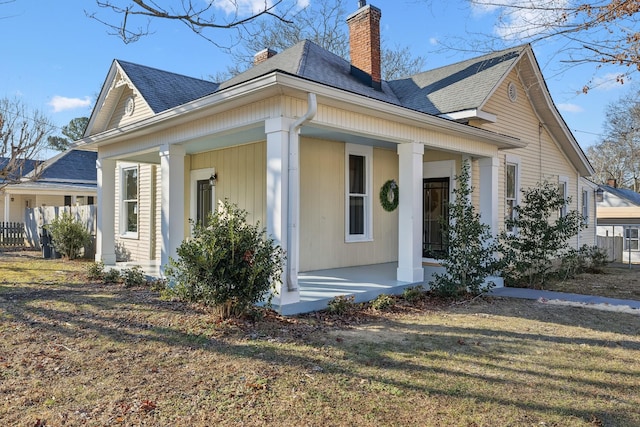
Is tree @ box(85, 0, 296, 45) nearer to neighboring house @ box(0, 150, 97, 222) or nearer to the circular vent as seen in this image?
the circular vent

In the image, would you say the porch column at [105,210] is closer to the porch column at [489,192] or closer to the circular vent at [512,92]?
the porch column at [489,192]

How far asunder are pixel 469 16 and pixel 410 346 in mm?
4703

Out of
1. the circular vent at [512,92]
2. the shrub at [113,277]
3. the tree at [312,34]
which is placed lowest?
the shrub at [113,277]

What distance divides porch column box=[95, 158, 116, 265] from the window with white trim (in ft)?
30.5

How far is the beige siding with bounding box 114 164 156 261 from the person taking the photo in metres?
10.8

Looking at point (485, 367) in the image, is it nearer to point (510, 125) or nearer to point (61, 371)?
point (61, 371)

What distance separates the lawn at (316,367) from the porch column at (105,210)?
13.0 feet

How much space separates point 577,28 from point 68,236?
1198 centimetres

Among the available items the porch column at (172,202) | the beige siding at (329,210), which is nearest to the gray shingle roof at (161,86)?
the porch column at (172,202)

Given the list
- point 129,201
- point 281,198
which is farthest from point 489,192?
point 129,201

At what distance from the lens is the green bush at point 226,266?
495 cm

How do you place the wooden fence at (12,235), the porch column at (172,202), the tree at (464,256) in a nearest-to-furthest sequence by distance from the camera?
the tree at (464,256), the porch column at (172,202), the wooden fence at (12,235)

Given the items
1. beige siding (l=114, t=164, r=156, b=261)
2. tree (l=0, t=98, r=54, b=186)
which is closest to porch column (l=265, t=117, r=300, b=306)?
beige siding (l=114, t=164, r=156, b=261)

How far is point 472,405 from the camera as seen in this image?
10.3 ft
